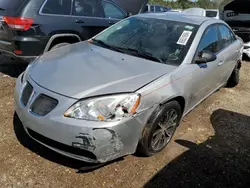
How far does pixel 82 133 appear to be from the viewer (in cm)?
246

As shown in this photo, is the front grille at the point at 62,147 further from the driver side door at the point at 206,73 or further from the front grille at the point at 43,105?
the driver side door at the point at 206,73

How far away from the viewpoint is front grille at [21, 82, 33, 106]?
9.20 ft

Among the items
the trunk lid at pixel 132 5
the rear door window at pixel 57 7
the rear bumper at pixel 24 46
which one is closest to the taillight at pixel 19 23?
the rear bumper at pixel 24 46

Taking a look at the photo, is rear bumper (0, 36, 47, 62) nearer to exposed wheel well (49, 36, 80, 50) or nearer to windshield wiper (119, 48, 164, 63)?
exposed wheel well (49, 36, 80, 50)

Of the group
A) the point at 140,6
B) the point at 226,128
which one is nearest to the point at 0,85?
the point at 226,128

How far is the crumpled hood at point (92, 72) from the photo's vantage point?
8.78ft

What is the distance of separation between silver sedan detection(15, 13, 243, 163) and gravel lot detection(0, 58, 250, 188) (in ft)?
0.87

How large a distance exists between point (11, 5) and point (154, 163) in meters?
3.76

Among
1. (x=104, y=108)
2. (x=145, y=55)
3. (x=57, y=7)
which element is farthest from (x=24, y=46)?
(x=104, y=108)

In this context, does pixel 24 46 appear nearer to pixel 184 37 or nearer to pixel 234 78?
pixel 184 37

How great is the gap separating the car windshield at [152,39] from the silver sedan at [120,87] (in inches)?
0.5

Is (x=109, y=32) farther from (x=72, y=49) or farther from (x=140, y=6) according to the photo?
→ (x=140, y=6)

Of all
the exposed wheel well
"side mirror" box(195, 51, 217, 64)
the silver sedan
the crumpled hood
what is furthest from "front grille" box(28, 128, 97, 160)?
the exposed wheel well

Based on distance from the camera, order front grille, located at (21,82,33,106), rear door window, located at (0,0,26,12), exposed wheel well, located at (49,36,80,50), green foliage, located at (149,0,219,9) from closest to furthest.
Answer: front grille, located at (21,82,33,106), rear door window, located at (0,0,26,12), exposed wheel well, located at (49,36,80,50), green foliage, located at (149,0,219,9)
